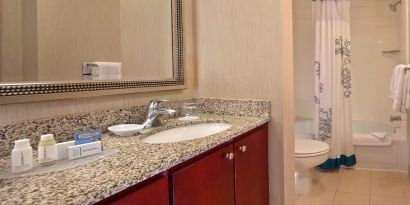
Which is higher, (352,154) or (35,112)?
(35,112)

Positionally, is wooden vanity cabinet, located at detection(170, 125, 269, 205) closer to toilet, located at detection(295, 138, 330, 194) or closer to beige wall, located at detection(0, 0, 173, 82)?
beige wall, located at detection(0, 0, 173, 82)

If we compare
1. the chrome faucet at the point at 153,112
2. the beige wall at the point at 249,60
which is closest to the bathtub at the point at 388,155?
the beige wall at the point at 249,60

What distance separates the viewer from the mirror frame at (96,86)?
86 centimetres

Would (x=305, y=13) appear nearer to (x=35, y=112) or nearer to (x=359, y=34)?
(x=359, y=34)

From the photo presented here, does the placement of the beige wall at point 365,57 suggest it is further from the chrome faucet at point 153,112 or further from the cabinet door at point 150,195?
the cabinet door at point 150,195

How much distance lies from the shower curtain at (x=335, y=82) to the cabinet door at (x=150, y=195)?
92.4 inches

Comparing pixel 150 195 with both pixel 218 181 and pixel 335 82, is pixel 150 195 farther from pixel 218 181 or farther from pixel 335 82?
pixel 335 82

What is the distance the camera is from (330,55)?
277cm

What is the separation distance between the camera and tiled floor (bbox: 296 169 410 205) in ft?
6.96

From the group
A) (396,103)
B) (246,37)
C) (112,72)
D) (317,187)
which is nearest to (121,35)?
(112,72)

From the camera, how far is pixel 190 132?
143 centimetres

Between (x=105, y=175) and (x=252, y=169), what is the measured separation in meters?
0.83

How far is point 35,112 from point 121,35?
552 millimetres

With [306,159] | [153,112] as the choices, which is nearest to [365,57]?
[306,159]
